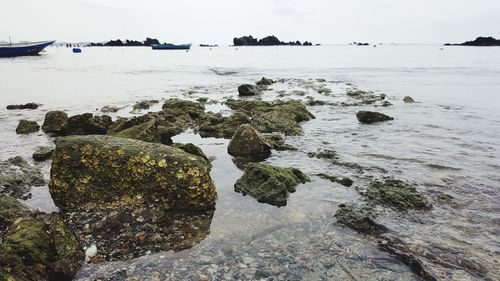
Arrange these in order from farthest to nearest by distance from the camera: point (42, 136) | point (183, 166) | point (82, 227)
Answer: point (42, 136), point (183, 166), point (82, 227)

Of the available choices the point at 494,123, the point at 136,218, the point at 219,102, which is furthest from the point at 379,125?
the point at 136,218

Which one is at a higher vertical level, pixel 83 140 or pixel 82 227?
pixel 83 140

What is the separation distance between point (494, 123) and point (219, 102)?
16275 millimetres

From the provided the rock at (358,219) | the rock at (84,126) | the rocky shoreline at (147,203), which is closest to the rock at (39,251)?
the rocky shoreline at (147,203)

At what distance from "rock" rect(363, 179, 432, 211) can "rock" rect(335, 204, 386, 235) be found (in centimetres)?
72

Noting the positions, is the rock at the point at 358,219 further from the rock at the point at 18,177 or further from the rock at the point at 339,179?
the rock at the point at 18,177

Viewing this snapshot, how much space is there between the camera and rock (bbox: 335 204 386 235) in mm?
7191

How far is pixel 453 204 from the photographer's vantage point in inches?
333

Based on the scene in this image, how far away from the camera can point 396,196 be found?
864 centimetres

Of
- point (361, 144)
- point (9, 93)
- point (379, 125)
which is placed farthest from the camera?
point (9, 93)

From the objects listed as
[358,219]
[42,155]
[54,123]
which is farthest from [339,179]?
[54,123]

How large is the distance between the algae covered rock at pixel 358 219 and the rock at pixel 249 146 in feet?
15.1

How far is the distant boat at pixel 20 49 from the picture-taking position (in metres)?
89.5

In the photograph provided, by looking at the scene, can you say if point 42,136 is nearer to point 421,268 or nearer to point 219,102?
point 219,102
